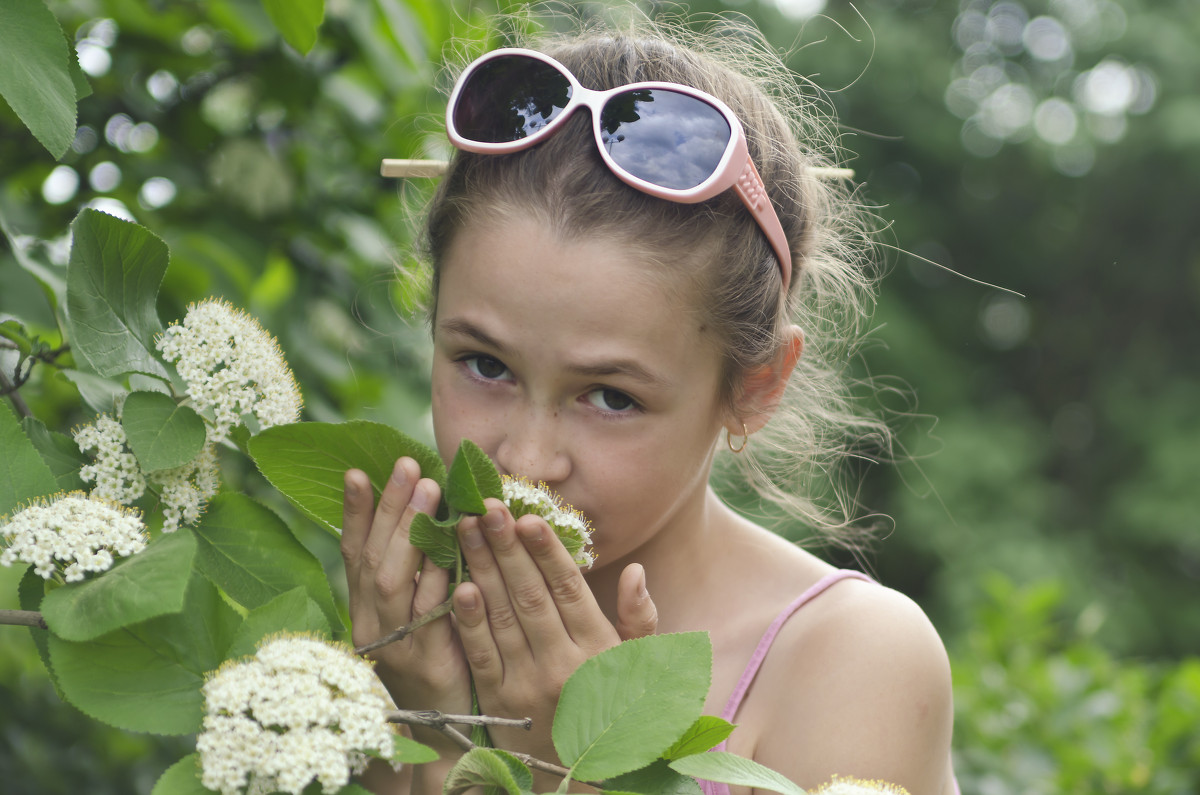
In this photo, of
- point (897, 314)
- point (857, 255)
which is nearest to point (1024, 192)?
point (897, 314)

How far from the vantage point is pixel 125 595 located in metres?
0.78

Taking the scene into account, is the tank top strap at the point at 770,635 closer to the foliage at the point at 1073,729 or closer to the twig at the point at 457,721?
the twig at the point at 457,721

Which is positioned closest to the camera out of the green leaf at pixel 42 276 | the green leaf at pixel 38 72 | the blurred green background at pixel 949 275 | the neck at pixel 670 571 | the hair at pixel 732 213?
the green leaf at pixel 38 72

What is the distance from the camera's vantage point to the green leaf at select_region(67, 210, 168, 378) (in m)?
1.02

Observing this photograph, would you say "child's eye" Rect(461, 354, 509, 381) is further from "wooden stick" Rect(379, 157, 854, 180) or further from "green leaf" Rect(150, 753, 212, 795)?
"green leaf" Rect(150, 753, 212, 795)

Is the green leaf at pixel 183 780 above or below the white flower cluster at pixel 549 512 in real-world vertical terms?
above

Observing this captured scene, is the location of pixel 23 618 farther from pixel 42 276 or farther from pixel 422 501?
pixel 42 276

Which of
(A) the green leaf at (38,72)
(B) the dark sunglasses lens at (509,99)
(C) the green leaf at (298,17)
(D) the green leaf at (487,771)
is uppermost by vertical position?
(A) the green leaf at (38,72)

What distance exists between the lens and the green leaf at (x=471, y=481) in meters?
0.97

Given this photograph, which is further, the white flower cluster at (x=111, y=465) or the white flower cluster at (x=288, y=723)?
the white flower cluster at (x=111, y=465)

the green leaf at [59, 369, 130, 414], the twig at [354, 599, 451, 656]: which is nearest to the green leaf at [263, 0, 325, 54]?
the green leaf at [59, 369, 130, 414]

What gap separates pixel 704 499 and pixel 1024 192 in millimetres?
14102

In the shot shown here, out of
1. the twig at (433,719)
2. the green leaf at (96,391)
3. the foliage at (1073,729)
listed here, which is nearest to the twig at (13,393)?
the green leaf at (96,391)

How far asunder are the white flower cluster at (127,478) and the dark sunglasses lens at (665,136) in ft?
2.44
